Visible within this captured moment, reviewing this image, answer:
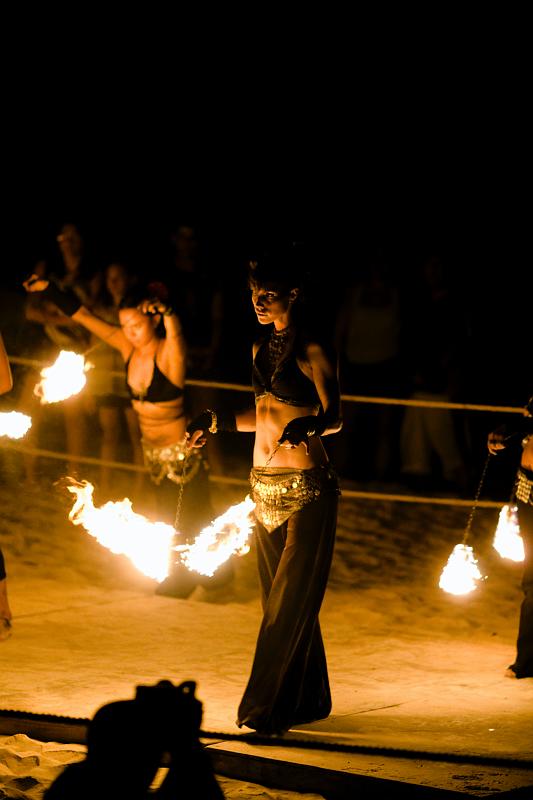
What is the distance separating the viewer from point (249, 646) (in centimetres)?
718

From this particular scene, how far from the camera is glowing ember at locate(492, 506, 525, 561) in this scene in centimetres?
725

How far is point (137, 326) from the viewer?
7.93 m

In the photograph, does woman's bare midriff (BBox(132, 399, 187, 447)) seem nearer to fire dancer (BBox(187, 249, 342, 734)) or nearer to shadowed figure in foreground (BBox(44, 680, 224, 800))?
fire dancer (BBox(187, 249, 342, 734))

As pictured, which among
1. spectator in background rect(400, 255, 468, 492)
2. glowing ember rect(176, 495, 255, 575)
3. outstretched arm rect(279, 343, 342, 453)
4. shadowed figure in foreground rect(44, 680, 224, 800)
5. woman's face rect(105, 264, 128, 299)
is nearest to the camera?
shadowed figure in foreground rect(44, 680, 224, 800)

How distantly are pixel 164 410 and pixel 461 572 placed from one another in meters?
2.15

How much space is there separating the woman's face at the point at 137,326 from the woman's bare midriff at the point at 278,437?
2.29 metres

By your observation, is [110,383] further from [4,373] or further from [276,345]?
[276,345]

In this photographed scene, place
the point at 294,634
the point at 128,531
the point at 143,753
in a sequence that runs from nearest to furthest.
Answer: the point at 143,753 → the point at 294,634 → the point at 128,531

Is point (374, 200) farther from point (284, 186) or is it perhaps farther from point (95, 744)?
point (95, 744)

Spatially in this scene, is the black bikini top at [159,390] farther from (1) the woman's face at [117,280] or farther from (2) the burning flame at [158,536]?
(1) the woman's face at [117,280]

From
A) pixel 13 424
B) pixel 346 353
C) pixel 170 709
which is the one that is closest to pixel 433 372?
pixel 346 353

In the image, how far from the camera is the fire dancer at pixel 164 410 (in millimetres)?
7934

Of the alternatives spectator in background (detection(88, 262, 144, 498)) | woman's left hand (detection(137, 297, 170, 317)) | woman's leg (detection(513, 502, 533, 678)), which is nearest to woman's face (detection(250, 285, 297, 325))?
woman's leg (detection(513, 502, 533, 678))

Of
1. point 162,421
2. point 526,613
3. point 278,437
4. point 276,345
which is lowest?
point 526,613
